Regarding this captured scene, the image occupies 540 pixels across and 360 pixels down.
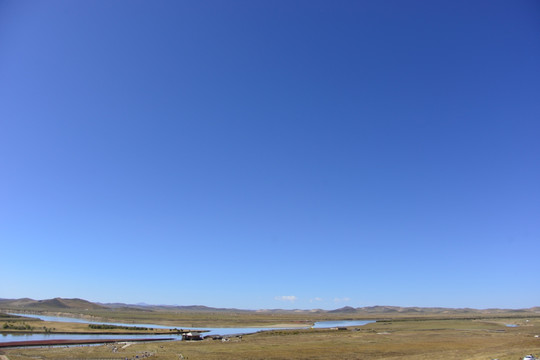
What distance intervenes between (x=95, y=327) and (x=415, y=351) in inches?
3018

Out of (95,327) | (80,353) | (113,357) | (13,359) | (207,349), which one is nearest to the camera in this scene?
(13,359)

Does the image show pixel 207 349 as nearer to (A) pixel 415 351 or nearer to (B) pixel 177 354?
(B) pixel 177 354

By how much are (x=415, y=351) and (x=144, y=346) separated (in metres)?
43.6

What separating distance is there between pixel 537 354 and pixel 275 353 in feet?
115

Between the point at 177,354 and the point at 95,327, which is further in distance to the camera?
the point at 95,327

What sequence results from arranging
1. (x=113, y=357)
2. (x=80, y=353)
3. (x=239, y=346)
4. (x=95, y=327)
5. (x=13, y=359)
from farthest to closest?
1. (x=95, y=327)
2. (x=239, y=346)
3. (x=80, y=353)
4. (x=113, y=357)
5. (x=13, y=359)

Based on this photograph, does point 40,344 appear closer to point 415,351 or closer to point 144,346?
point 144,346

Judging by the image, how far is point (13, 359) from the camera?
40.3 metres

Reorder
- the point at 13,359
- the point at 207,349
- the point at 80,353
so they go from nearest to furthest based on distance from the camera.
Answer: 1. the point at 13,359
2. the point at 80,353
3. the point at 207,349

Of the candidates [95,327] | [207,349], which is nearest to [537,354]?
[207,349]

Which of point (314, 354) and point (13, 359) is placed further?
point (314, 354)

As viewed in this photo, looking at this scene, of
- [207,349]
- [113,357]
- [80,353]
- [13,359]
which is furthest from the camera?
[207,349]

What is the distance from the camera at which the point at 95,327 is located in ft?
280

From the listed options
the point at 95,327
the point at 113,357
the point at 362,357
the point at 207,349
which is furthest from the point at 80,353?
the point at 95,327
